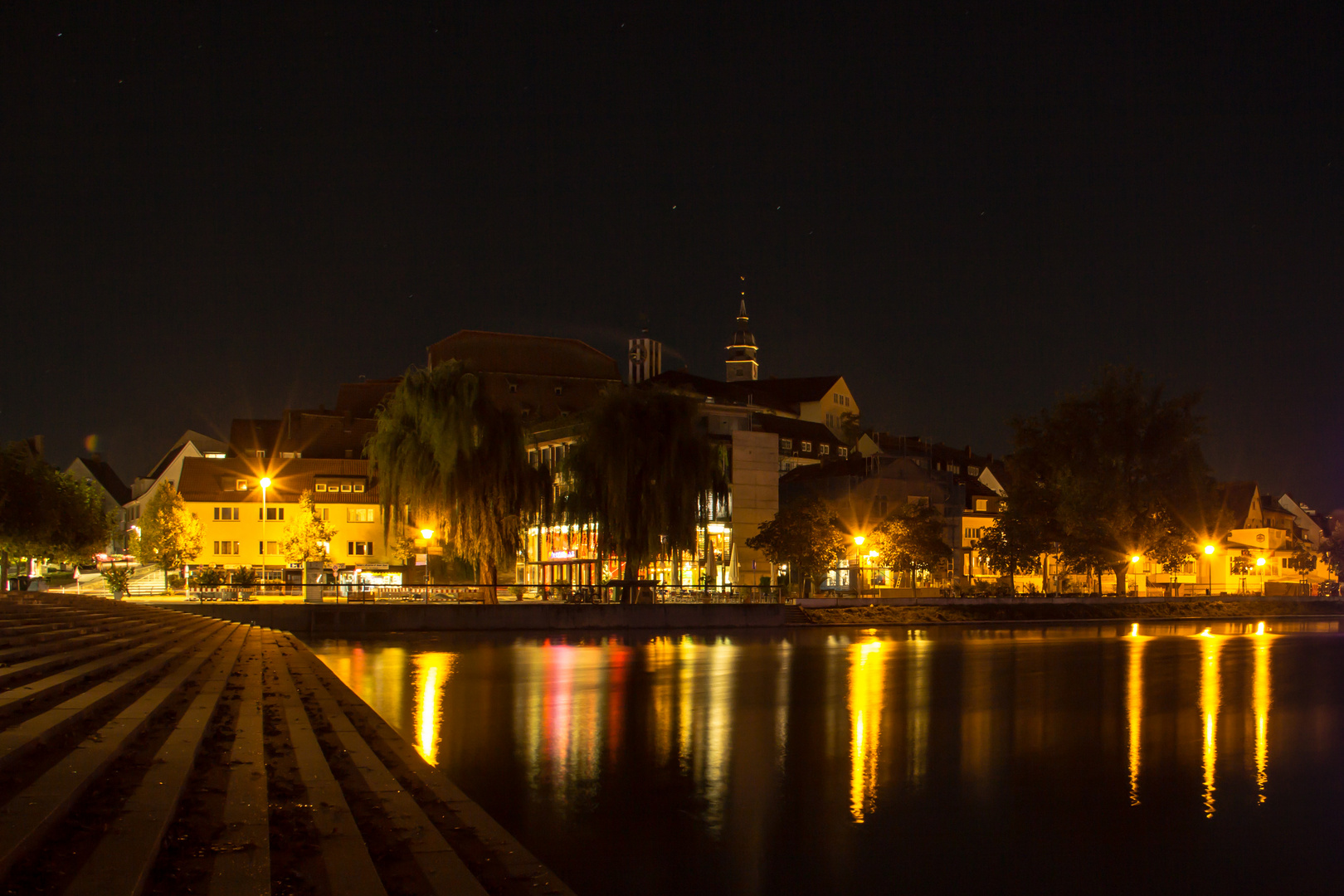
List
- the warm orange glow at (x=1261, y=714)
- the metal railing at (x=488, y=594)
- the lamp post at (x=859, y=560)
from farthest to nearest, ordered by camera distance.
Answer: the lamp post at (x=859, y=560)
the metal railing at (x=488, y=594)
the warm orange glow at (x=1261, y=714)

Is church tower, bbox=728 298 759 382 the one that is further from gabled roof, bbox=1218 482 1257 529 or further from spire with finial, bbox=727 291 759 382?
gabled roof, bbox=1218 482 1257 529

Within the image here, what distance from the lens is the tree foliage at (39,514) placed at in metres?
54.5

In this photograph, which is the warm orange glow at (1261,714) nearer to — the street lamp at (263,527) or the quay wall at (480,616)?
the quay wall at (480,616)

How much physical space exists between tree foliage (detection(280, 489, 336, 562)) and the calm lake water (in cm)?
5663

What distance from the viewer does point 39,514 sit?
182ft

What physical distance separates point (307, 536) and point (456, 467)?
4011 centimetres

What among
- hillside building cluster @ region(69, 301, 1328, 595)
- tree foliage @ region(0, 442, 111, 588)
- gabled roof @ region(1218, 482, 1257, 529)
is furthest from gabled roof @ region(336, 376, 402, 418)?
gabled roof @ region(1218, 482, 1257, 529)

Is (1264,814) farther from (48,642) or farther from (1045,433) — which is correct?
(1045,433)

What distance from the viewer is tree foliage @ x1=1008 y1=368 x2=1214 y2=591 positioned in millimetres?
67062

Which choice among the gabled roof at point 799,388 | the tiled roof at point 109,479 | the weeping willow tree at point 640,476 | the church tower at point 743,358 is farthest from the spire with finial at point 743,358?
the weeping willow tree at point 640,476

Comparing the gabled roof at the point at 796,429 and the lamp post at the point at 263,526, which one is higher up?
the gabled roof at the point at 796,429

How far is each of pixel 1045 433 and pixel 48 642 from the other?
6407 centimetres

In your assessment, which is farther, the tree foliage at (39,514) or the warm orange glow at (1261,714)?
the tree foliage at (39,514)

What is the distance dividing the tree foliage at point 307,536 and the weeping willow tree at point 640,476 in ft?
125
